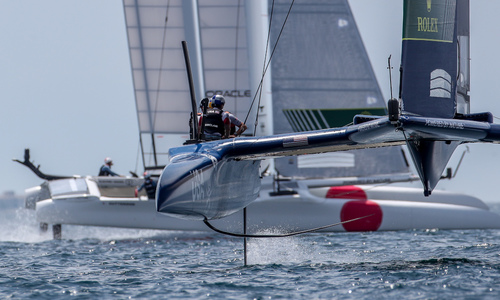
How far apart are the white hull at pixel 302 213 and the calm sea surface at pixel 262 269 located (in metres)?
0.67

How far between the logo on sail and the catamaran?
5.09 metres

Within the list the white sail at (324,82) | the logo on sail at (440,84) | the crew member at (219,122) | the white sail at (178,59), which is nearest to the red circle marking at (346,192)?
the white sail at (324,82)

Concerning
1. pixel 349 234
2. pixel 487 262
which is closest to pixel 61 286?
pixel 487 262

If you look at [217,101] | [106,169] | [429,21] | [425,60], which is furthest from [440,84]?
[106,169]

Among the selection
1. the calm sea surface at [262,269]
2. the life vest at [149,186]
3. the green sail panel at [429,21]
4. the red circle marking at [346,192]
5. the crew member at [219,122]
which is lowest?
the calm sea surface at [262,269]

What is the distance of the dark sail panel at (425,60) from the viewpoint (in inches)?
289

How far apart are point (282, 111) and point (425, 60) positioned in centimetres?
614

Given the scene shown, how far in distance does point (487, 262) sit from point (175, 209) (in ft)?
9.95

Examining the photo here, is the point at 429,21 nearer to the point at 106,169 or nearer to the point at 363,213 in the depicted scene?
the point at 363,213

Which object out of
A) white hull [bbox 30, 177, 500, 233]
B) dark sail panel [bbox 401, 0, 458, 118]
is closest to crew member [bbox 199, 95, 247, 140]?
dark sail panel [bbox 401, 0, 458, 118]

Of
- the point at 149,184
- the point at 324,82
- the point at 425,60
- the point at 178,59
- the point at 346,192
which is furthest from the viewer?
A: the point at 178,59

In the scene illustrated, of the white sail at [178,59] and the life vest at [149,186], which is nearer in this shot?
the life vest at [149,186]

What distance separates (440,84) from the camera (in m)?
7.47

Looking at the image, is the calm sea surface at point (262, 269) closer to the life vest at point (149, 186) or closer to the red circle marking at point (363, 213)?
the red circle marking at point (363, 213)
